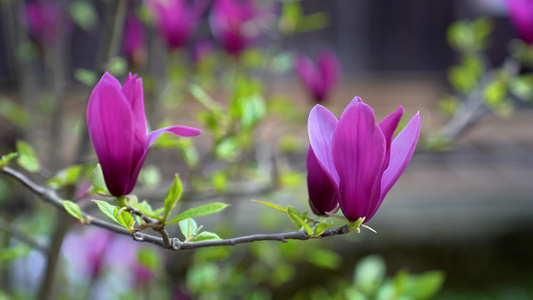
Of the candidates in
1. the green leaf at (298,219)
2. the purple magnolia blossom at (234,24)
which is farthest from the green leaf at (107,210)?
the purple magnolia blossom at (234,24)

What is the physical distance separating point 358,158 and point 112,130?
0.80 ft

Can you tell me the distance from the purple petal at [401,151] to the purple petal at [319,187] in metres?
0.06

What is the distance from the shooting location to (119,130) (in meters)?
0.53

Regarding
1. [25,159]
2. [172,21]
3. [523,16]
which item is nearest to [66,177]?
[25,159]

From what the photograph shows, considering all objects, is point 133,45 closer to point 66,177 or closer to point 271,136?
point 66,177

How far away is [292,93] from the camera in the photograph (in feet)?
16.7

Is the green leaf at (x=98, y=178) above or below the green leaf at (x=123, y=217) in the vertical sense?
above

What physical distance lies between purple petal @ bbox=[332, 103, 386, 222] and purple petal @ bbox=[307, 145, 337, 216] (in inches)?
1.1

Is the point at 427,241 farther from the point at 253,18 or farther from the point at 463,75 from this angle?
the point at 253,18

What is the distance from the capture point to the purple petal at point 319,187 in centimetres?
58

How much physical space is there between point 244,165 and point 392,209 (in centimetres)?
242

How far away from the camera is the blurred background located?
126 cm

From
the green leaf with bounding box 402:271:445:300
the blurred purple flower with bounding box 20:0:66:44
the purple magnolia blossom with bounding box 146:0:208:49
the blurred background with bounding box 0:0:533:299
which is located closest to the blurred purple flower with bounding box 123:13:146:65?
the blurred background with bounding box 0:0:533:299

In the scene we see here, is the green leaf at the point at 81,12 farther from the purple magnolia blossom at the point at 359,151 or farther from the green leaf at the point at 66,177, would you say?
the purple magnolia blossom at the point at 359,151
